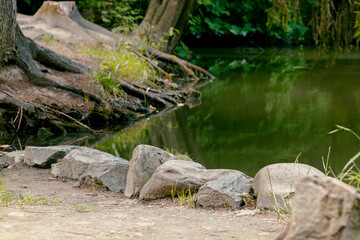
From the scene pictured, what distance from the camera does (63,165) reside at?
5156 millimetres

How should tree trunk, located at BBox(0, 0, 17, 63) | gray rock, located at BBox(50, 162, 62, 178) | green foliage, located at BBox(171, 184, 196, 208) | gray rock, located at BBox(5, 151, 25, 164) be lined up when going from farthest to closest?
tree trunk, located at BBox(0, 0, 17, 63) → gray rock, located at BBox(5, 151, 25, 164) → gray rock, located at BBox(50, 162, 62, 178) → green foliage, located at BBox(171, 184, 196, 208)

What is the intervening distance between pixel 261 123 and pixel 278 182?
4805mm

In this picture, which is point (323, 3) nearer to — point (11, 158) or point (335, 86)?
point (335, 86)

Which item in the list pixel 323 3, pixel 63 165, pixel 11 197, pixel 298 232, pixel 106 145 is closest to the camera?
pixel 298 232

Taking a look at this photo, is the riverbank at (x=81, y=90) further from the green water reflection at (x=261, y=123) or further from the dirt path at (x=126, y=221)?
the dirt path at (x=126, y=221)

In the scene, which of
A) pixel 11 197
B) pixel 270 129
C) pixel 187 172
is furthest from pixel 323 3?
pixel 11 197

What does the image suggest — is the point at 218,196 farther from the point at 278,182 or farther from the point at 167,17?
the point at 167,17

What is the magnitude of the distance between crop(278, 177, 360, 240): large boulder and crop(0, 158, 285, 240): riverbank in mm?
739

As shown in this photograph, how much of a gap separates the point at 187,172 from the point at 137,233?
5.36 ft

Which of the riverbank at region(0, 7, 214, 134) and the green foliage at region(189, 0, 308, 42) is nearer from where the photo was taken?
the riverbank at region(0, 7, 214, 134)

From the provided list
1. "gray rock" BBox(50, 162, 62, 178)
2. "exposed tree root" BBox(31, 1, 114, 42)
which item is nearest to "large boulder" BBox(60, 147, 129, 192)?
"gray rock" BBox(50, 162, 62, 178)

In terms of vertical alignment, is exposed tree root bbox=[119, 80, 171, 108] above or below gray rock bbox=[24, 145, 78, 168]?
below

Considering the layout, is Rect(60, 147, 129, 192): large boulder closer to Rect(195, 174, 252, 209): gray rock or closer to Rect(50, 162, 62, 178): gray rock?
Rect(50, 162, 62, 178): gray rock

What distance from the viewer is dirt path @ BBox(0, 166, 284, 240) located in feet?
8.69
